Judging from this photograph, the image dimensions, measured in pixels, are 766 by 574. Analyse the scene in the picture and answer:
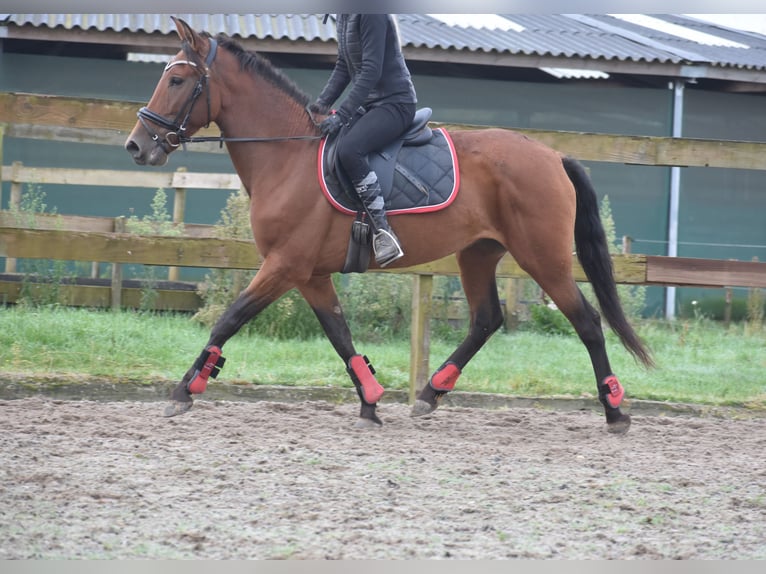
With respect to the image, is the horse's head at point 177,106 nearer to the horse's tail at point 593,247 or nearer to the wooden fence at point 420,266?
the wooden fence at point 420,266

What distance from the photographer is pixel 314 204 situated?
5309mm

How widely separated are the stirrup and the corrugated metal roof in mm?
6088

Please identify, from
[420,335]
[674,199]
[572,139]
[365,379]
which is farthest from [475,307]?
[674,199]

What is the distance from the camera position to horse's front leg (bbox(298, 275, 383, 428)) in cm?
547

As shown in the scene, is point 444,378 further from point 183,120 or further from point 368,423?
point 183,120

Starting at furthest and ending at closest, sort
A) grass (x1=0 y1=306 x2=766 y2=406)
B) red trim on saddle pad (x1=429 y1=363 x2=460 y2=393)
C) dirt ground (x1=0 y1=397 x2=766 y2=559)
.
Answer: grass (x1=0 y1=306 x2=766 y2=406) → red trim on saddle pad (x1=429 y1=363 x2=460 y2=393) → dirt ground (x1=0 y1=397 x2=766 y2=559)

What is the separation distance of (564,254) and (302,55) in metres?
7.97

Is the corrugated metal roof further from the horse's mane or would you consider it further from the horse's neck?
the horse's neck

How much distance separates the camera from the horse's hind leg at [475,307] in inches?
→ 227

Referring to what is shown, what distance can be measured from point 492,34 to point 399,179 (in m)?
8.92

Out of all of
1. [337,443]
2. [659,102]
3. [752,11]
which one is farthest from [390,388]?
[659,102]

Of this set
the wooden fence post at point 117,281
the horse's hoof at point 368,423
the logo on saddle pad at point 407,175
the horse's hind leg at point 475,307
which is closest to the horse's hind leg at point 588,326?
the horse's hind leg at point 475,307

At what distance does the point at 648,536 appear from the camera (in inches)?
134

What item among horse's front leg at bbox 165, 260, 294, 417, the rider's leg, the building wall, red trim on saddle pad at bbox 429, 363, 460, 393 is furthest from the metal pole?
horse's front leg at bbox 165, 260, 294, 417
